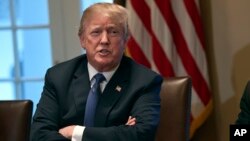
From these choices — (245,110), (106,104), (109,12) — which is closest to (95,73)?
(106,104)

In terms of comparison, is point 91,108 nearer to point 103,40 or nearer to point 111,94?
point 111,94

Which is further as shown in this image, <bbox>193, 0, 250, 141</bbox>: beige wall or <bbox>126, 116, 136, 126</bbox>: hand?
<bbox>193, 0, 250, 141</bbox>: beige wall

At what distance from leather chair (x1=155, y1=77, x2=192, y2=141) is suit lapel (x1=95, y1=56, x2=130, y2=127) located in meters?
0.24

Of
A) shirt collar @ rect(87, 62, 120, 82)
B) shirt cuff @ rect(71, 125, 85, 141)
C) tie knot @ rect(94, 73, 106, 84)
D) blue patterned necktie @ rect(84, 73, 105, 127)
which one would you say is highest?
shirt collar @ rect(87, 62, 120, 82)

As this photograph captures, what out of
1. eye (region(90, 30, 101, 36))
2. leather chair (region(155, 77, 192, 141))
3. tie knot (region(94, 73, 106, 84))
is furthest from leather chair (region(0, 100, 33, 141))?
leather chair (region(155, 77, 192, 141))

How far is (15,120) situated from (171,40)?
1191 millimetres

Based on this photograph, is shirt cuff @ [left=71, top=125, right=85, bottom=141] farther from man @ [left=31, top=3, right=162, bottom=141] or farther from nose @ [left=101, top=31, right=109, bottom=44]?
nose @ [left=101, top=31, right=109, bottom=44]

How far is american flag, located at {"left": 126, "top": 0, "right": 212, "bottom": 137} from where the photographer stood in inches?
114

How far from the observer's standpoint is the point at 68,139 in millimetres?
1916

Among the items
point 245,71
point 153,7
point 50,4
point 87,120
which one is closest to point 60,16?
point 50,4

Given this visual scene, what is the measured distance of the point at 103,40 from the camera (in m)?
1.97

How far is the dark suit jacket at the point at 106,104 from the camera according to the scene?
1905mm

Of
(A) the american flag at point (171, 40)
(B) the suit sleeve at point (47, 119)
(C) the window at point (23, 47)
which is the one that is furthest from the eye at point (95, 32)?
(C) the window at point (23, 47)

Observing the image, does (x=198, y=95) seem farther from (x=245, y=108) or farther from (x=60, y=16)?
(x=60, y=16)
